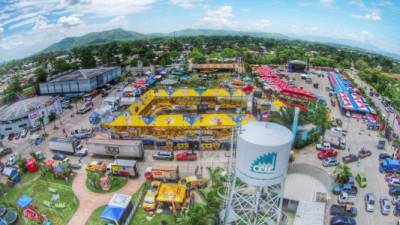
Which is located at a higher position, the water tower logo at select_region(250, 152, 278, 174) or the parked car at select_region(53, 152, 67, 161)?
the water tower logo at select_region(250, 152, 278, 174)

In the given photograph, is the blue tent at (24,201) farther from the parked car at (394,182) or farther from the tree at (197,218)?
the parked car at (394,182)

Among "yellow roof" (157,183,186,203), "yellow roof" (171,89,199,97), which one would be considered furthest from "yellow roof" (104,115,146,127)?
"yellow roof" (157,183,186,203)

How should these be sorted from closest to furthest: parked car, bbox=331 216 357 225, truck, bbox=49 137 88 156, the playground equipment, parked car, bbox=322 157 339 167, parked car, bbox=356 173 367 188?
parked car, bbox=331 216 357 225 < parked car, bbox=356 173 367 188 < parked car, bbox=322 157 339 167 < truck, bbox=49 137 88 156 < the playground equipment

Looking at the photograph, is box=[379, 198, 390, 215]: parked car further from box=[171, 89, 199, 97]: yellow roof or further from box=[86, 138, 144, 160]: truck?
box=[171, 89, 199, 97]: yellow roof

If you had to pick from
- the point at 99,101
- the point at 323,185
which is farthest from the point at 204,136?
the point at 99,101

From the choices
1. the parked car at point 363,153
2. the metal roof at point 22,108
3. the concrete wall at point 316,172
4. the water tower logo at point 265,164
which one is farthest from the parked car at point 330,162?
the metal roof at point 22,108

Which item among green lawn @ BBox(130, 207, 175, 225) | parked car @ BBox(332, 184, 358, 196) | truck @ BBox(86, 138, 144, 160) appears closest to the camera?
green lawn @ BBox(130, 207, 175, 225)

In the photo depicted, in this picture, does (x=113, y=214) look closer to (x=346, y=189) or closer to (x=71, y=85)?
(x=346, y=189)

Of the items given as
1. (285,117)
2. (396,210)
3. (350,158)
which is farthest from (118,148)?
(396,210)
